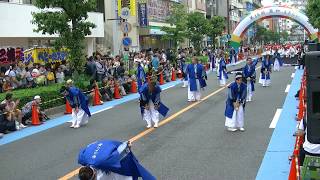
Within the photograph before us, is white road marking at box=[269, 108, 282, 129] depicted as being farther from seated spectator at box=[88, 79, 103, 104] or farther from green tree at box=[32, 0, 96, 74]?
green tree at box=[32, 0, 96, 74]

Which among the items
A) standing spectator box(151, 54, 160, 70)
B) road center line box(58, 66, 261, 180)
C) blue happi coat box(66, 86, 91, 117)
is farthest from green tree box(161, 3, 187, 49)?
blue happi coat box(66, 86, 91, 117)

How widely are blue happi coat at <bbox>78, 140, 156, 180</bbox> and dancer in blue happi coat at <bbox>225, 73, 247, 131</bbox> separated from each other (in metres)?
7.79

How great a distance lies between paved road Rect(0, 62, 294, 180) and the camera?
31.9 ft

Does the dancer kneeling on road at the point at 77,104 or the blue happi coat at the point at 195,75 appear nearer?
the dancer kneeling on road at the point at 77,104

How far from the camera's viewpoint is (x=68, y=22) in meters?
22.3

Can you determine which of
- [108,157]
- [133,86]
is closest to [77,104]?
[108,157]

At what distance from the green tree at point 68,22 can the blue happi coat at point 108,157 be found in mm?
16308

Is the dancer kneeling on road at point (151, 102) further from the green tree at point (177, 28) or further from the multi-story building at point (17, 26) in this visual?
the green tree at point (177, 28)

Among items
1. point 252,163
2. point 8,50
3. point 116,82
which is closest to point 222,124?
point 252,163

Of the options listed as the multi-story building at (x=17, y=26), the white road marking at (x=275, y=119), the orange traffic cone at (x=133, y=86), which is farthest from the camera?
the multi-story building at (x=17, y=26)

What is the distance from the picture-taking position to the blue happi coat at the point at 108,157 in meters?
5.45

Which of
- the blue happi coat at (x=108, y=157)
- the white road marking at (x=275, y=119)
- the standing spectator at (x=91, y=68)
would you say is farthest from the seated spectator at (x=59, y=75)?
the blue happi coat at (x=108, y=157)

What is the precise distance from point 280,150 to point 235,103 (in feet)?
8.61

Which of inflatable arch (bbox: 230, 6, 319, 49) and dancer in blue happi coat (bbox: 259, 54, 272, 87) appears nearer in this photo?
dancer in blue happi coat (bbox: 259, 54, 272, 87)
